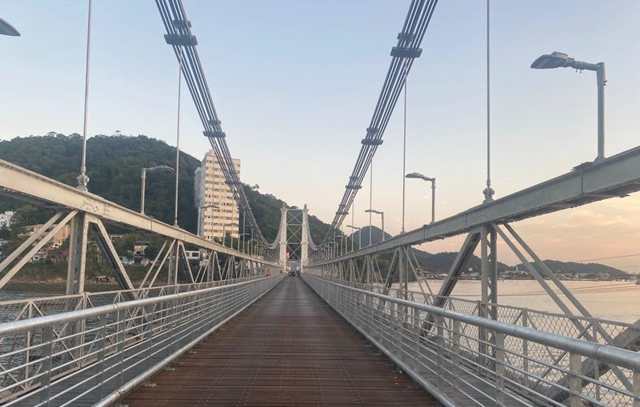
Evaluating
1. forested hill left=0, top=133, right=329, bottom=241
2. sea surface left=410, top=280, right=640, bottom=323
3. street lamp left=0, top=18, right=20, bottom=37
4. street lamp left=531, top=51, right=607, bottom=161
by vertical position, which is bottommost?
sea surface left=410, top=280, right=640, bottom=323

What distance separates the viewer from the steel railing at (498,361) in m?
3.12

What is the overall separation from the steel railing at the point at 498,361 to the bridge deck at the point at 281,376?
31cm

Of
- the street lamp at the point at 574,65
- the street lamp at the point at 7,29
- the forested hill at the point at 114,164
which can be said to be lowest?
the street lamp at the point at 574,65

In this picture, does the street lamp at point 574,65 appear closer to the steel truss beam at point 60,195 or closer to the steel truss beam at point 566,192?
the steel truss beam at point 566,192

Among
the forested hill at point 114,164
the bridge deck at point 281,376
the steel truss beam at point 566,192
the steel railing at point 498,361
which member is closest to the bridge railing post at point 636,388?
the steel railing at point 498,361

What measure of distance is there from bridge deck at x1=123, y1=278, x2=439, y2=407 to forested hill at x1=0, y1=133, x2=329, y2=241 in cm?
975

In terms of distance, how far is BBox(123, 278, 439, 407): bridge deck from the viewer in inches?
222

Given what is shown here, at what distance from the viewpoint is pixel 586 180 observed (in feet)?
21.2

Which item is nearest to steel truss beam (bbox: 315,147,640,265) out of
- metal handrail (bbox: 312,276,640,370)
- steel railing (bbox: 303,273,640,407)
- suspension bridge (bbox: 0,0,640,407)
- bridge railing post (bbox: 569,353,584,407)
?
suspension bridge (bbox: 0,0,640,407)

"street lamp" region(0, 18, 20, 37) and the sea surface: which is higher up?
"street lamp" region(0, 18, 20, 37)

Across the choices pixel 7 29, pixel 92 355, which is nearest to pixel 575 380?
pixel 92 355

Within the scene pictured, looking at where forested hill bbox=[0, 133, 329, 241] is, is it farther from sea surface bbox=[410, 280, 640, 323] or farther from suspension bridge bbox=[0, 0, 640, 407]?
sea surface bbox=[410, 280, 640, 323]

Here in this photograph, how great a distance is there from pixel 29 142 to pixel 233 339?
728 inches

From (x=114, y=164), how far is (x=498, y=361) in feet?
113
